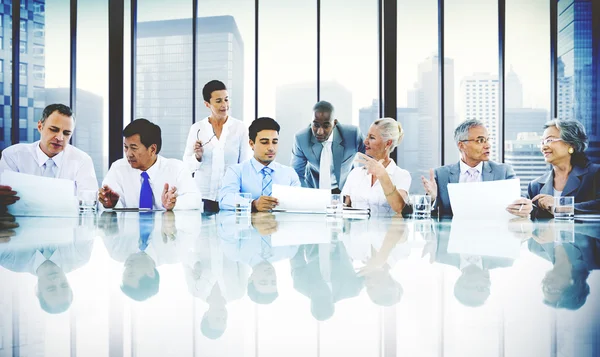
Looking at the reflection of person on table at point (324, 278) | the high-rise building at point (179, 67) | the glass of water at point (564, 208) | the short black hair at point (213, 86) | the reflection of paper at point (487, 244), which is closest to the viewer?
the reflection of person on table at point (324, 278)

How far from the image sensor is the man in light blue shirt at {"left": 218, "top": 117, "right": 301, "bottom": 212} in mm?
3131

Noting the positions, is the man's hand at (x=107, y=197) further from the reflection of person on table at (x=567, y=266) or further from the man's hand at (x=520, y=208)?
the reflection of person on table at (x=567, y=266)

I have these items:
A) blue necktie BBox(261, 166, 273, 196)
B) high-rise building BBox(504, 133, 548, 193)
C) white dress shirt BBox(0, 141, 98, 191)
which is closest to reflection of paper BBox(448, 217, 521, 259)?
blue necktie BBox(261, 166, 273, 196)

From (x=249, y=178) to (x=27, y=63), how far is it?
13.9 ft

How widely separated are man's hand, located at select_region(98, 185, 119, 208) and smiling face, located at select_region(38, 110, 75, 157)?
0.82 m

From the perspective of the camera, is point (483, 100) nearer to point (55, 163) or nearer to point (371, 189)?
point (371, 189)

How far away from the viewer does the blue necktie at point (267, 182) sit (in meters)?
3.13

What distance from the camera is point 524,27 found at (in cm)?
503

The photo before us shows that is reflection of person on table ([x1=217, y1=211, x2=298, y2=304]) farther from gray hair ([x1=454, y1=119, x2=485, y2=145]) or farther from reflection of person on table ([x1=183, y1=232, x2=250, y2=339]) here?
gray hair ([x1=454, y1=119, x2=485, y2=145])

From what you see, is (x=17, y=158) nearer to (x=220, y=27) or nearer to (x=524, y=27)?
(x=220, y=27)

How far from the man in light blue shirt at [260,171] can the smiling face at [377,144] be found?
593mm

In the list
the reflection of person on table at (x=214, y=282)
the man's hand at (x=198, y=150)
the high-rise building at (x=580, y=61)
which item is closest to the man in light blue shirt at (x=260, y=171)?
the man's hand at (x=198, y=150)

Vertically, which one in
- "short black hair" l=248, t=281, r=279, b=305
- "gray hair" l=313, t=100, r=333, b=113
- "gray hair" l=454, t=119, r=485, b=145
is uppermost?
"gray hair" l=313, t=100, r=333, b=113

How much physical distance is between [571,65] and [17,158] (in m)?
5.47
